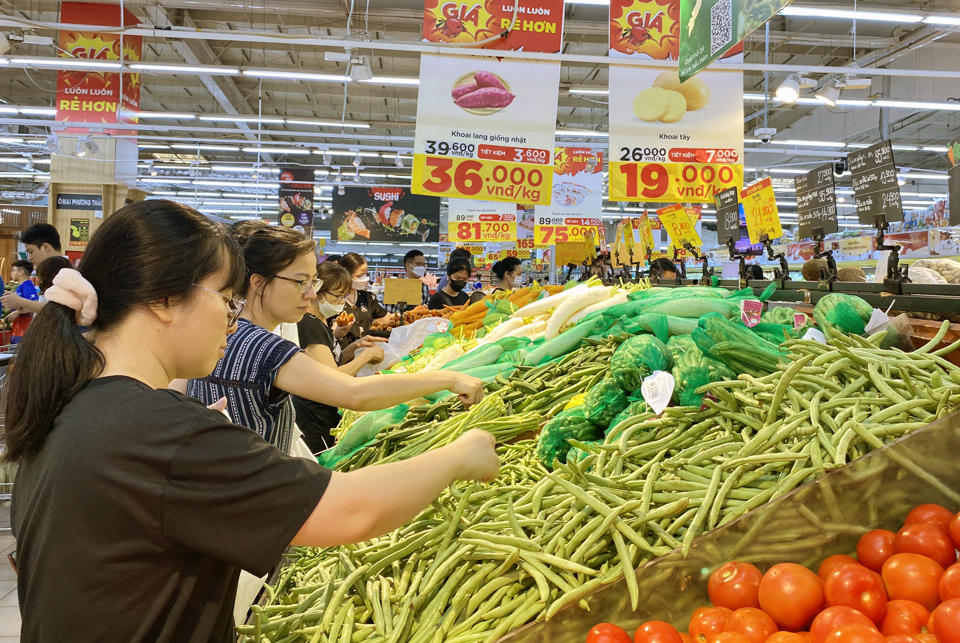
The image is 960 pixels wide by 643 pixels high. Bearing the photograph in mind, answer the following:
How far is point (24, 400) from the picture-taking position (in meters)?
1.01

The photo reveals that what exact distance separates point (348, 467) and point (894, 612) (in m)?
1.83

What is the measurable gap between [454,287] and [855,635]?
6.86 metres

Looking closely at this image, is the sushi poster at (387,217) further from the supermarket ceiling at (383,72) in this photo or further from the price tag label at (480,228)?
the price tag label at (480,228)

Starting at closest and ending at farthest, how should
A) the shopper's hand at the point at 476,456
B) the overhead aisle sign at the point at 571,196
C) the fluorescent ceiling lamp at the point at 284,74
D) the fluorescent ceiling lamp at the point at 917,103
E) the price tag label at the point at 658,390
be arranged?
the shopper's hand at the point at 476,456 < the price tag label at the point at 658,390 < the fluorescent ceiling lamp at the point at 284,74 < the overhead aisle sign at the point at 571,196 < the fluorescent ceiling lamp at the point at 917,103

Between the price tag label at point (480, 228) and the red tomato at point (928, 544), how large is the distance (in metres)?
9.82

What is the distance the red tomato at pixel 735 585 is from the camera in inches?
46.3

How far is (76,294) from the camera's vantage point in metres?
1.05

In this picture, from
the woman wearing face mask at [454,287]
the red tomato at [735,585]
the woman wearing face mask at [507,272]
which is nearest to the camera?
the red tomato at [735,585]

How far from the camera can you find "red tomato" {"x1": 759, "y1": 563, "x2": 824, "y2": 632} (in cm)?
114

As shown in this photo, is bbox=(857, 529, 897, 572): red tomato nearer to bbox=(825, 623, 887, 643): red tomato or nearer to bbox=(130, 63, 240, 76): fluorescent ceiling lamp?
bbox=(825, 623, 887, 643): red tomato

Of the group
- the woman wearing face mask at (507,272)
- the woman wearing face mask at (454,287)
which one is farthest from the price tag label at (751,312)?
the woman wearing face mask at (507,272)

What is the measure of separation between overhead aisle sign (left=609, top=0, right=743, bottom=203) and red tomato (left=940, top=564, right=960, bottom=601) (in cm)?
436

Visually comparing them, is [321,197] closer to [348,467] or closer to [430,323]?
[430,323]

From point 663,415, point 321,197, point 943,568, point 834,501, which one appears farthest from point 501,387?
point 321,197
